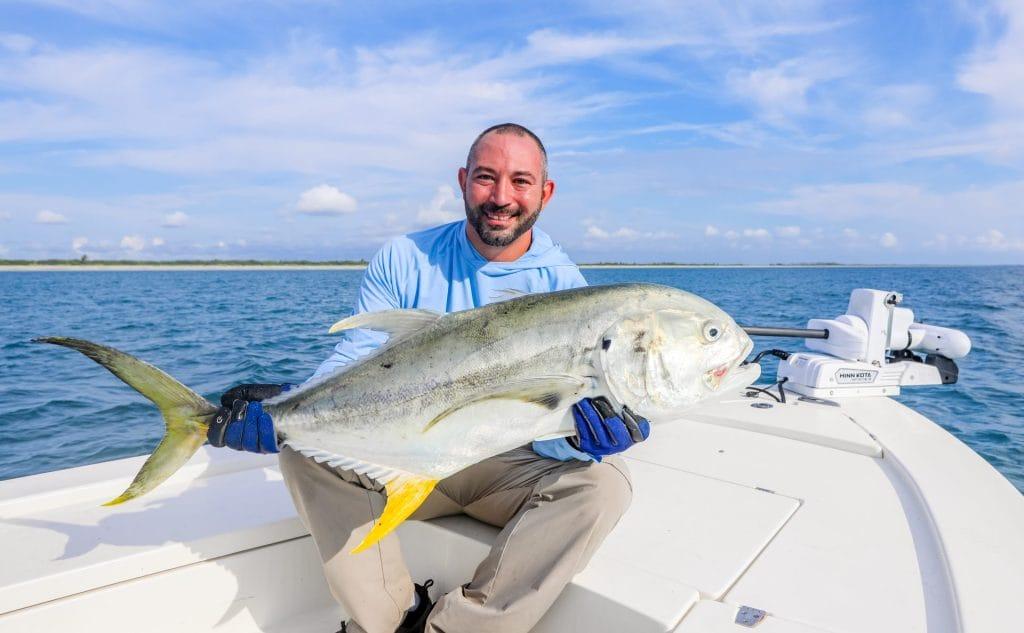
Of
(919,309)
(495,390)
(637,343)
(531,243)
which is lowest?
(919,309)

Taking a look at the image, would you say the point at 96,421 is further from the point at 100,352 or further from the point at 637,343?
the point at 637,343

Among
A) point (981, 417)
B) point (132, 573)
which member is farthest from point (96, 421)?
point (981, 417)

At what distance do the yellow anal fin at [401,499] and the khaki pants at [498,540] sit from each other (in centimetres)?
38

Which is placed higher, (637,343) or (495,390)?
(637,343)

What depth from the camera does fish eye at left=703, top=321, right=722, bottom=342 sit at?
2004 millimetres

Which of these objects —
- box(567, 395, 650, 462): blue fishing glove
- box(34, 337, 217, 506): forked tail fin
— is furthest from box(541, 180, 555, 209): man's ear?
box(34, 337, 217, 506): forked tail fin

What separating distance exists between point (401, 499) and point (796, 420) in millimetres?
3113

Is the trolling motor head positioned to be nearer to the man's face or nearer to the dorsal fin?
the man's face

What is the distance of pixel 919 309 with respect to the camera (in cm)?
2734

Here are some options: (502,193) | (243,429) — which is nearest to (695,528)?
(502,193)

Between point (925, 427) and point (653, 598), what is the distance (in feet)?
9.76

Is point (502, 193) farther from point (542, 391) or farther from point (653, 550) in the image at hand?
point (653, 550)

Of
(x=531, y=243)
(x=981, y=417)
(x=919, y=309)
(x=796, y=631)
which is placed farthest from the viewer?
(x=919, y=309)

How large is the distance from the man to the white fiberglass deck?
0.53 ft
